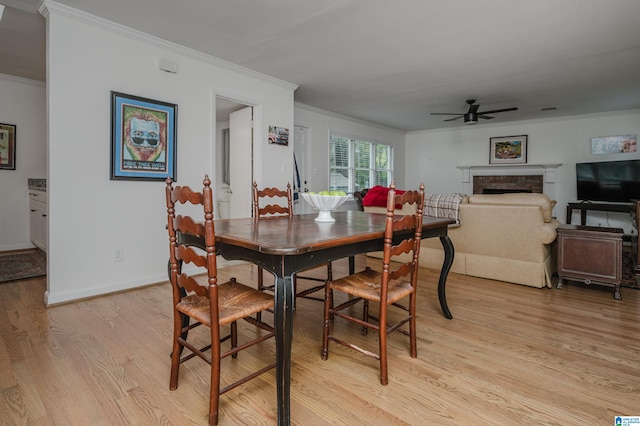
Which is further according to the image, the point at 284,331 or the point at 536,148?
the point at 536,148

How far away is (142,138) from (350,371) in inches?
113

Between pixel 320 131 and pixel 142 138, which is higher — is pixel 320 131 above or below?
above

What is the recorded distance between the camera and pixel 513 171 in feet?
24.0

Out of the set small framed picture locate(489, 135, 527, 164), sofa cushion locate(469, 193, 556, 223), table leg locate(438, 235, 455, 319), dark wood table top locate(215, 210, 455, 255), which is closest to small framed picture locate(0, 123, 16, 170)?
dark wood table top locate(215, 210, 455, 255)

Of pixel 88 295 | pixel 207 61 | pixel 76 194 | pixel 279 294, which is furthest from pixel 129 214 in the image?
pixel 279 294

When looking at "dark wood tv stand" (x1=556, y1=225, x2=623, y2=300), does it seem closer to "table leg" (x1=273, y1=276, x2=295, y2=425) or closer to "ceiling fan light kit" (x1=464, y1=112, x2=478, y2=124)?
"ceiling fan light kit" (x1=464, y1=112, x2=478, y2=124)

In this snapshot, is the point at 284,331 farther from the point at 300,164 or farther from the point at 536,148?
the point at 536,148

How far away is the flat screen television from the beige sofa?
364 centimetres

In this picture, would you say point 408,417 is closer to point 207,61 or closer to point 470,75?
point 207,61

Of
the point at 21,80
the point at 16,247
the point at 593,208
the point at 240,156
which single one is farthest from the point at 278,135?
the point at 593,208

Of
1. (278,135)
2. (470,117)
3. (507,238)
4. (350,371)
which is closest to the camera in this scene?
(350,371)

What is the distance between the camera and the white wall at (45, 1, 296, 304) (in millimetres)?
2805

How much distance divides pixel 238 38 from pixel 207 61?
0.64 meters

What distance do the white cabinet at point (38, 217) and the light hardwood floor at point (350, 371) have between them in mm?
2045
